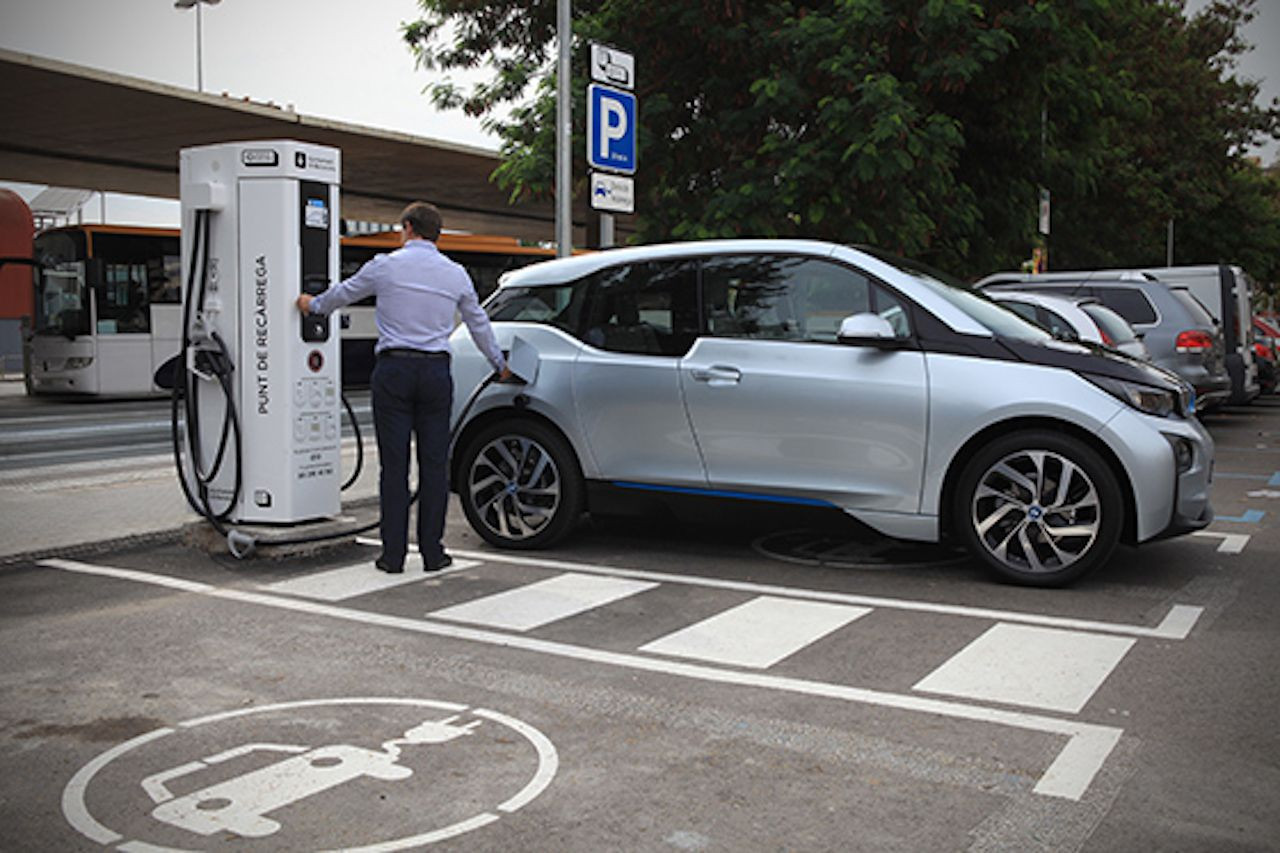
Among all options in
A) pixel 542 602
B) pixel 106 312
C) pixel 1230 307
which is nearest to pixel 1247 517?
pixel 542 602

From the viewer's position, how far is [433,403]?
7039 mm

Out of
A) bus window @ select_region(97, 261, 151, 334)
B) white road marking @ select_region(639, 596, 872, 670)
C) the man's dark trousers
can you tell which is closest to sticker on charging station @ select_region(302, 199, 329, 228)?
the man's dark trousers

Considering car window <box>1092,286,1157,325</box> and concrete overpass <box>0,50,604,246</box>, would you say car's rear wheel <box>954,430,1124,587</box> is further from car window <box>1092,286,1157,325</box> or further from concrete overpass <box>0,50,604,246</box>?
concrete overpass <box>0,50,604,246</box>

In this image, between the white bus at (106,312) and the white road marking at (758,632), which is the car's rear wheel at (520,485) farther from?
the white bus at (106,312)

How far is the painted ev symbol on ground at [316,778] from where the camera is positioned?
3551 millimetres

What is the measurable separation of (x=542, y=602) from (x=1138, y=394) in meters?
3.14

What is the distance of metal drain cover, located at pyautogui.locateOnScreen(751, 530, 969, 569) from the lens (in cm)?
739

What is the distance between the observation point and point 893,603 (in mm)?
6395

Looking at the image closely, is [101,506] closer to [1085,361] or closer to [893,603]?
[893,603]

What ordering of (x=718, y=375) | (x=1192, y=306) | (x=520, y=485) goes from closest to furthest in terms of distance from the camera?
1. (x=718, y=375)
2. (x=520, y=485)
3. (x=1192, y=306)

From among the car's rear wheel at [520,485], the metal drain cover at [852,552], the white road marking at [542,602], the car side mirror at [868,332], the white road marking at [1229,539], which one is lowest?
the white road marking at [542,602]

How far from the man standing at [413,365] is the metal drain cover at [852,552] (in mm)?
1975

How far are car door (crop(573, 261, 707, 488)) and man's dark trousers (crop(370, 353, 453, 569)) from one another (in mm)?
861

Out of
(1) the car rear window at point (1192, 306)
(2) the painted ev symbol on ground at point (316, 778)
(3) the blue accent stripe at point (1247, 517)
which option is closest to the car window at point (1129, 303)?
(1) the car rear window at point (1192, 306)
